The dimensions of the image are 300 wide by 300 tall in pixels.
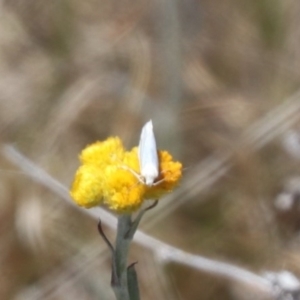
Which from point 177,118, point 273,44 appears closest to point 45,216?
point 177,118

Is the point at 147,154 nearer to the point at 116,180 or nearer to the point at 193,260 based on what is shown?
the point at 116,180

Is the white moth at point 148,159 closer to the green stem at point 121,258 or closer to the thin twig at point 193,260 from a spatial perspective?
the green stem at point 121,258

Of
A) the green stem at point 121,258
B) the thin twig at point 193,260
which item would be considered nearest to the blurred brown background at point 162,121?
the thin twig at point 193,260

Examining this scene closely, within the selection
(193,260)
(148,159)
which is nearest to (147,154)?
(148,159)

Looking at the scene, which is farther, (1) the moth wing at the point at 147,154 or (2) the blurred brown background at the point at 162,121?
(2) the blurred brown background at the point at 162,121

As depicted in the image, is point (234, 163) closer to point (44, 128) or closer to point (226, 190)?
point (226, 190)

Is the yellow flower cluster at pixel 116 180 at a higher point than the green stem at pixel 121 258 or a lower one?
higher

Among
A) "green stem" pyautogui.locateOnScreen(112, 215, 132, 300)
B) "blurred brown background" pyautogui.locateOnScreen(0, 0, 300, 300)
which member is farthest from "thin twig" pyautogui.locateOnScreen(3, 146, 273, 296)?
"green stem" pyautogui.locateOnScreen(112, 215, 132, 300)
